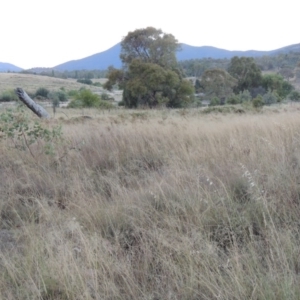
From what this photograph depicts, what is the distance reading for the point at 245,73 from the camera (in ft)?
139

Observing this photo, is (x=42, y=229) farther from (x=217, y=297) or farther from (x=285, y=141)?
(x=285, y=141)

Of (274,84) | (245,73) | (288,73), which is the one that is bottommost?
(274,84)

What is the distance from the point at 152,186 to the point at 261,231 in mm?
1205

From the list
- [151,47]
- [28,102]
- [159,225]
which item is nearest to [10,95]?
[28,102]

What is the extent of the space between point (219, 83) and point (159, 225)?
38121mm

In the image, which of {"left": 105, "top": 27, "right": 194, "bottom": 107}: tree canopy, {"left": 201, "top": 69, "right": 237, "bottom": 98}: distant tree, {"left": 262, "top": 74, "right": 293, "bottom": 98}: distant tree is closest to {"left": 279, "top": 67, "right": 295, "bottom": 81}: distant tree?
{"left": 262, "top": 74, "right": 293, "bottom": 98}: distant tree

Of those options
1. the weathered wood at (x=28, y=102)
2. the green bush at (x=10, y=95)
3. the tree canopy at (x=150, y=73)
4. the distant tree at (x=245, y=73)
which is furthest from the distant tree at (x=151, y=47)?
the weathered wood at (x=28, y=102)

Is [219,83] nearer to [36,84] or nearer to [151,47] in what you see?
[151,47]

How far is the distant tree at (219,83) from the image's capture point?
39000 millimetres

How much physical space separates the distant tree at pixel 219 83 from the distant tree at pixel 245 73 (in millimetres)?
2626

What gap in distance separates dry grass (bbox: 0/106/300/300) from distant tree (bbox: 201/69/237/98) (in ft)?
117

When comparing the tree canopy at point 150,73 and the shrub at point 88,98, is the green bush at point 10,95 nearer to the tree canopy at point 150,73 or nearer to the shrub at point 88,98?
the shrub at point 88,98

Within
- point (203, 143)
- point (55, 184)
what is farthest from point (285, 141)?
point (55, 184)

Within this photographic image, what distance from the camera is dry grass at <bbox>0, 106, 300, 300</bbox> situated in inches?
74.6
